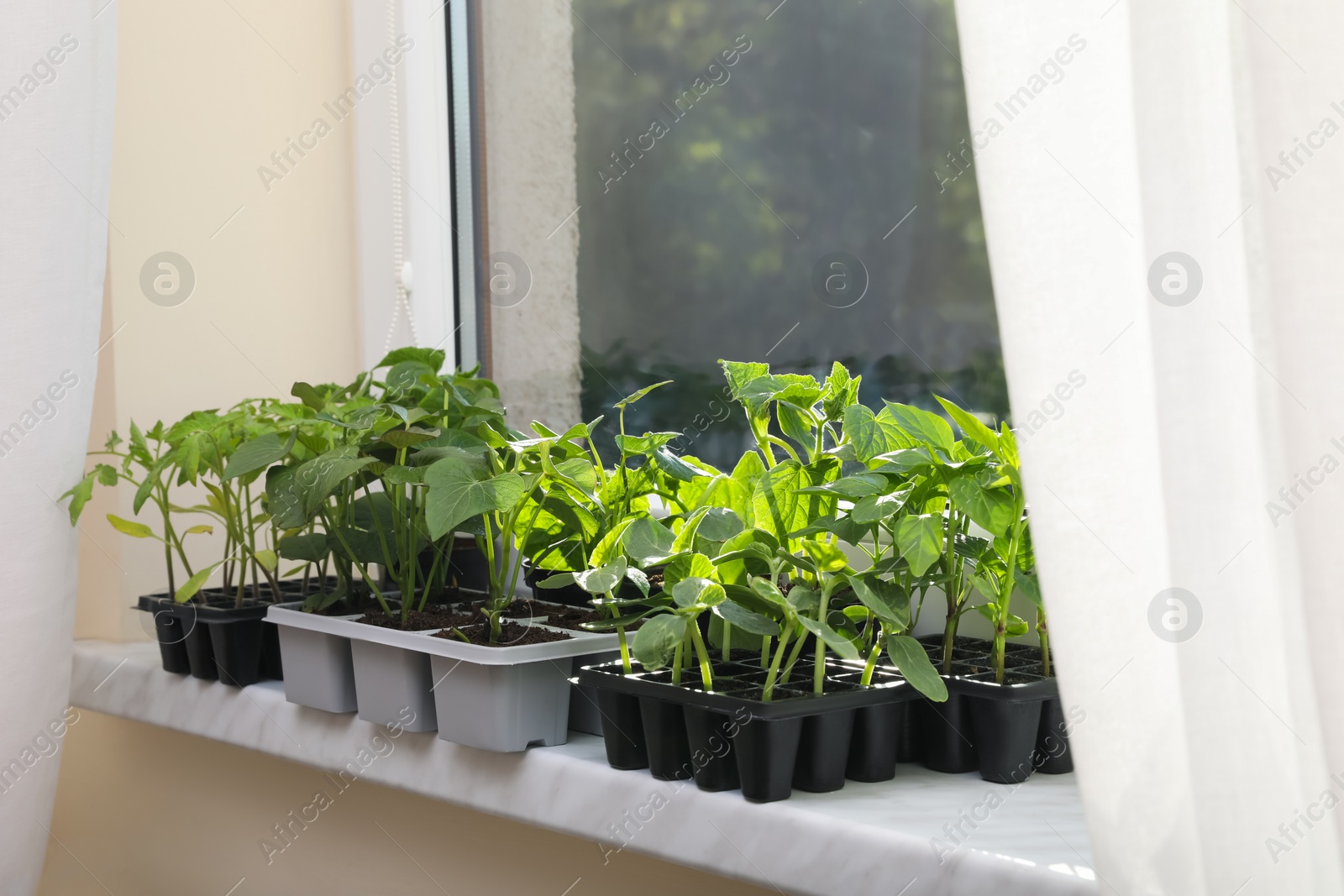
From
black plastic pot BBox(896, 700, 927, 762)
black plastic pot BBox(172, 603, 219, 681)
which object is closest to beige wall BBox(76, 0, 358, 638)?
black plastic pot BBox(172, 603, 219, 681)

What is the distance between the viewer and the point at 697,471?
0.87 m

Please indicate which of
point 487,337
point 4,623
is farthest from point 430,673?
point 487,337

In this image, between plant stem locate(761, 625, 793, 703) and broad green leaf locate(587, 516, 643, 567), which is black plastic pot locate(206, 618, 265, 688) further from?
plant stem locate(761, 625, 793, 703)

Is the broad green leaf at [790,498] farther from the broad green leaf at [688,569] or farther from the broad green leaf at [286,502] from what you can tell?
the broad green leaf at [286,502]

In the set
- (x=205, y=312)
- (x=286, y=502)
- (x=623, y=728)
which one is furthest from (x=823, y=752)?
(x=205, y=312)

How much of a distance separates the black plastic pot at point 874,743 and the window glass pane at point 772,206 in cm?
36

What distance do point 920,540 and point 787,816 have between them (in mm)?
205

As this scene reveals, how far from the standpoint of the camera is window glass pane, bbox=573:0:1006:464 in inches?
41.9

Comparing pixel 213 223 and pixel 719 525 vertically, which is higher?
pixel 213 223

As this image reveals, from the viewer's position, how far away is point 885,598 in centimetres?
77

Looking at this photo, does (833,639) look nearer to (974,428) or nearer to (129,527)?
(974,428)

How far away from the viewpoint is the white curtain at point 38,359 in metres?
1.09

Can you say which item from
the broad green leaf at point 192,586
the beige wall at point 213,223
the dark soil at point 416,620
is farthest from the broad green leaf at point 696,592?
the beige wall at point 213,223

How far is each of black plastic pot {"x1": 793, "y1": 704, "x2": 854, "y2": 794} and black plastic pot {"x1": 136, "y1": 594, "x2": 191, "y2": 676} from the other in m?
0.78
